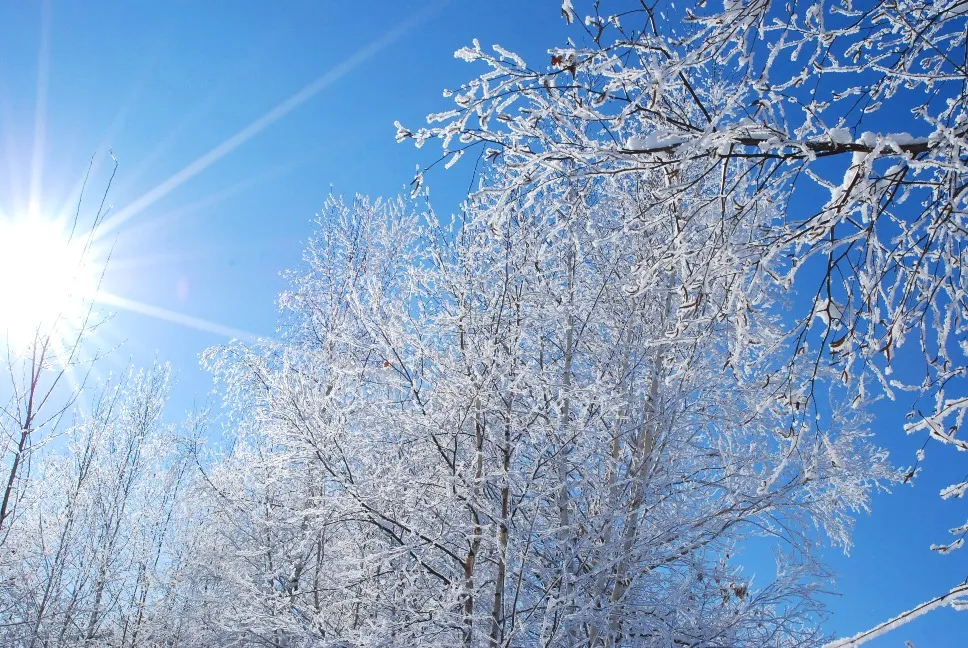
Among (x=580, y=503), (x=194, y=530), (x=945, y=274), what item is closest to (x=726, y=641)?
(x=580, y=503)

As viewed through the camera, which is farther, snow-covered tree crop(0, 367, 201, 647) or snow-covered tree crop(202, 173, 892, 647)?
snow-covered tree crop(0, 367, 201, 647)

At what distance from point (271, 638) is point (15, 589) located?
5.07 metres

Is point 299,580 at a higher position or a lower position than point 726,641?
higher

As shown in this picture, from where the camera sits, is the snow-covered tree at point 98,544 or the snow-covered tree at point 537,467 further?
the snow-covered tree at point 98,544

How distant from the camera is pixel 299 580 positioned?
5.86 metres

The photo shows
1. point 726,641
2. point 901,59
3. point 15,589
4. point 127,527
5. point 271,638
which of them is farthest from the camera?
point 127,527

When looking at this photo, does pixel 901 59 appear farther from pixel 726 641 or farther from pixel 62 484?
pixel 62 484

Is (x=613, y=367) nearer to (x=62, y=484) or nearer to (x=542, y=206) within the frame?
(x=542, y=206)

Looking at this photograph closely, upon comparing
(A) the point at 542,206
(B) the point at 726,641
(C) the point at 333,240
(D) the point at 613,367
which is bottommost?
(B) the point at 726,641

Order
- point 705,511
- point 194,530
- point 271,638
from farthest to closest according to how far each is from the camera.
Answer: point 194,530 → point 271,638 → point 705,511

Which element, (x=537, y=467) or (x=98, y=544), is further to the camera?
(x=98, y=544)

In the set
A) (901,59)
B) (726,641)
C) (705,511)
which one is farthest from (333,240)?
(901,59)

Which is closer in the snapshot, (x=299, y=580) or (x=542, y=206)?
(x=542, y=206)

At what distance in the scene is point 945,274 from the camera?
178 centimetres
